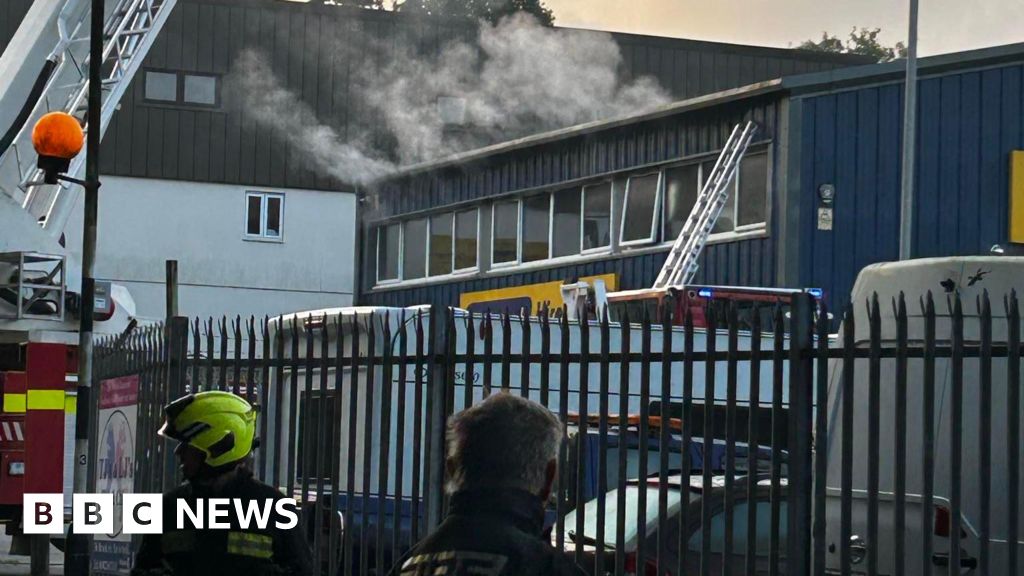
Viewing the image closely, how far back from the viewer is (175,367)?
32.3 feet

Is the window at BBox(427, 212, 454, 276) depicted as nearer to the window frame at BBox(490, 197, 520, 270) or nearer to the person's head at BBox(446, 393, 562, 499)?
the window frame at BBox(490, 197, 520, 270)

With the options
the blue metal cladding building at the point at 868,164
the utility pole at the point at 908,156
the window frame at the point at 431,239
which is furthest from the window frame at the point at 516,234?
the utility pole at the point at 908,156

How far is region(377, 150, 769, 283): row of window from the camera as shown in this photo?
2468 cm

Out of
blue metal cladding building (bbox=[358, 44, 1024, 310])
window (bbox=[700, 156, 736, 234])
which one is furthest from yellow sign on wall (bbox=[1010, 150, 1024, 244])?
window (bbox=[700, 156, 736, 234])

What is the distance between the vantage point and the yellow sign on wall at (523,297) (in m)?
27.9

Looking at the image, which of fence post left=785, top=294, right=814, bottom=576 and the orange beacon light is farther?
the orange beacon light

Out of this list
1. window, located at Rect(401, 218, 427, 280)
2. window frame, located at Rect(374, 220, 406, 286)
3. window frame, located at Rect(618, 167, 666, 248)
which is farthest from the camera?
window frame, located at Rect(374, 220, 406, 286)

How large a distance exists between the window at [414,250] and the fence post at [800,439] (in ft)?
88.8

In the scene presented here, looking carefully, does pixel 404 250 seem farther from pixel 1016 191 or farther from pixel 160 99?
pixel 1016 191

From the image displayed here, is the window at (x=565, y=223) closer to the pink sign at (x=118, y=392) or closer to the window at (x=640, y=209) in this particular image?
the window at (x=640, y=209)

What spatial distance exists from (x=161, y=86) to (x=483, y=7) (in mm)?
30756

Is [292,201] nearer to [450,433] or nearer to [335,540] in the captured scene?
[335,540]

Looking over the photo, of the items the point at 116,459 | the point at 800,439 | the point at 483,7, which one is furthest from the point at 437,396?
the point at 483,7

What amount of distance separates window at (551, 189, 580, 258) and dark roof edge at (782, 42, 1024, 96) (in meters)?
6.17
